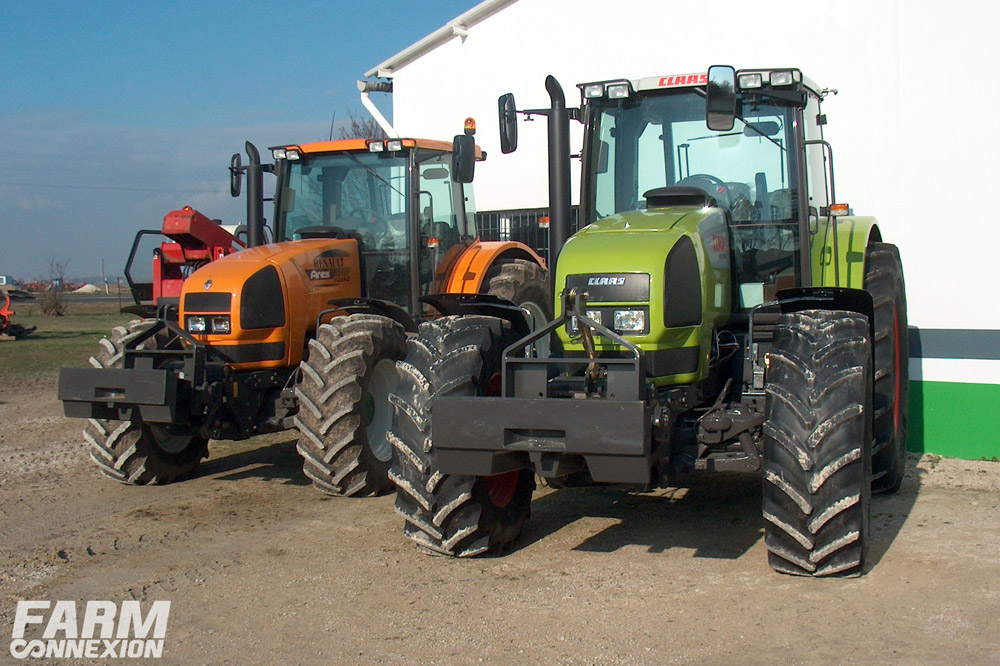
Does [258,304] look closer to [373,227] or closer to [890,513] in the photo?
[373,227]

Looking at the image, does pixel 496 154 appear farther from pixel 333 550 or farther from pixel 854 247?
pixel 333 550

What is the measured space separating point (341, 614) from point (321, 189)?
4.76m

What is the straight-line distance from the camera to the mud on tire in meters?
6.99

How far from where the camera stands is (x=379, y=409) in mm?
7676

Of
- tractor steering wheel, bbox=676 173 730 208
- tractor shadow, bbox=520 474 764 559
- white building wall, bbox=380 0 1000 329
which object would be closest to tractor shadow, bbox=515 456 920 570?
tractor shadow, bbox=520 474 764 559

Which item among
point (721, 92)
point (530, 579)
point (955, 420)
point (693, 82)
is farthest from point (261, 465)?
point (955, 420)

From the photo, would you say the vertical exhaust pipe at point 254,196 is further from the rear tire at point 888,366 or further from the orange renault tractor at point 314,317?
the rear tire at point 888,366

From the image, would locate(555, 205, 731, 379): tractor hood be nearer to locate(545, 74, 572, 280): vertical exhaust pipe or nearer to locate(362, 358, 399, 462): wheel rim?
locate(545, 74, 572, 280): vertical exhaust pipe

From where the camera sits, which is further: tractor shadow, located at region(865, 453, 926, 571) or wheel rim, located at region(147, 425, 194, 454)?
wheel rim, located at region(147, 425, 194, 454)

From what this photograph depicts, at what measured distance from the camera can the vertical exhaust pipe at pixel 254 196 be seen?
886 cm

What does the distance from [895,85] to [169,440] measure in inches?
276

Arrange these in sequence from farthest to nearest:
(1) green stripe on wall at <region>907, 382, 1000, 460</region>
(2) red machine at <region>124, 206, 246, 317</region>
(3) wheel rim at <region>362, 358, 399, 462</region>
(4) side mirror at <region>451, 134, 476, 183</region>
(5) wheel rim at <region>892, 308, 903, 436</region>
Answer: (2) red machine at <region>124, 206, 246, 317</region>, (1) green stripe on wall at <region>907, 382, 1000, 460</region>, (4) side mirror at <region>451, 134, 476, 183</region>, (3) wheel rim at <region>362, 358, 399, 462</region>, (5) wheel rim at <region>892, 308, 903, 436</region>

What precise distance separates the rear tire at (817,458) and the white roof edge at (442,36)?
8266mm

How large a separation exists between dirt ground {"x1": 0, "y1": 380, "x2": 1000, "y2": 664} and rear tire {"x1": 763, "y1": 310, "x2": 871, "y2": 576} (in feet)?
0.59
